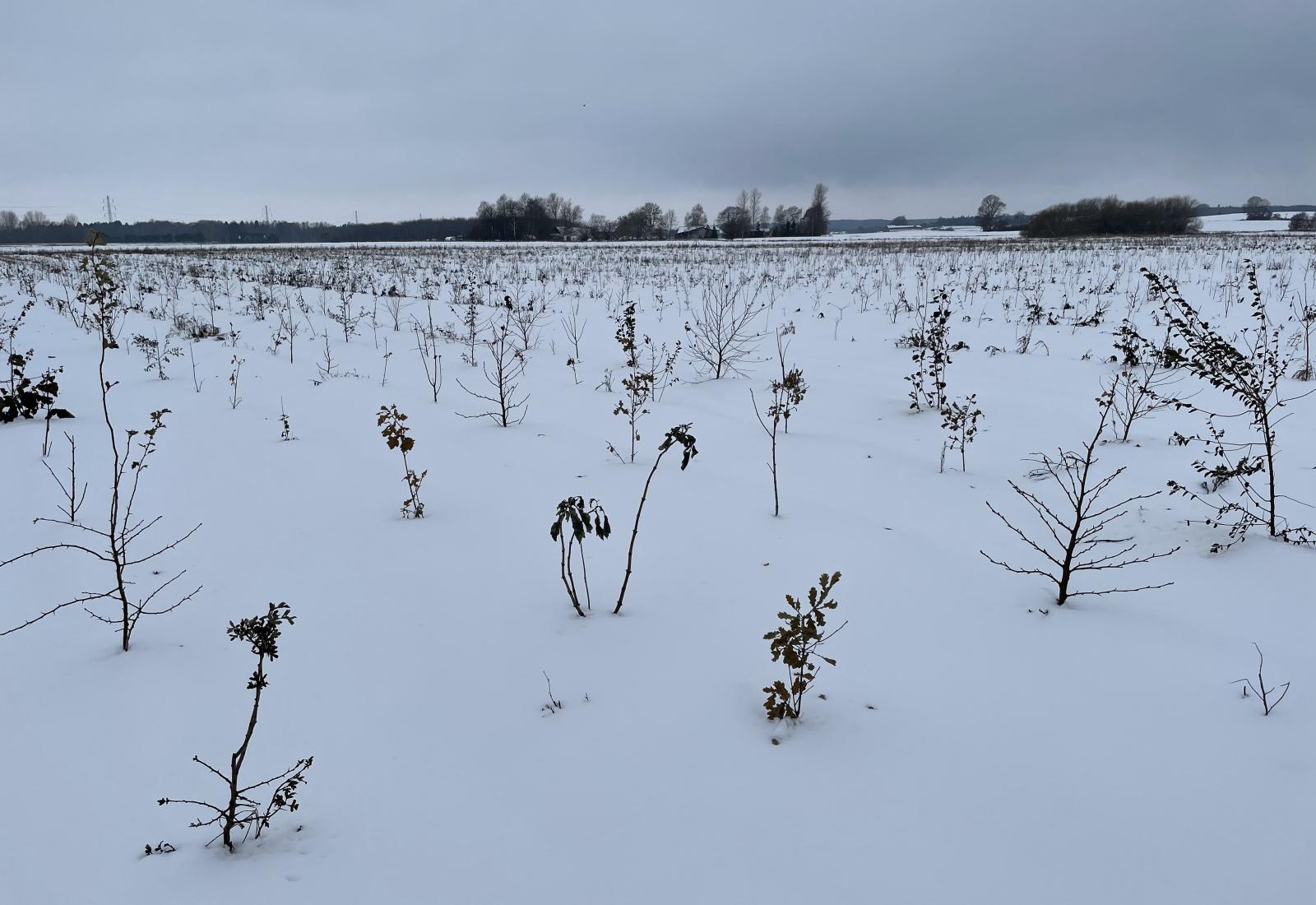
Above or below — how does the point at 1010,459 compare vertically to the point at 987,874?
above

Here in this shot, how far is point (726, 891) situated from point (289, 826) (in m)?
1.16

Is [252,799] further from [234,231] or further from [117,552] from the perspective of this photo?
[234,231]

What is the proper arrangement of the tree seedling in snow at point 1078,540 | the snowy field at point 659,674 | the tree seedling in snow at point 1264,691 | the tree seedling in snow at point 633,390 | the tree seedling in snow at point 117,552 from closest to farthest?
the snowy field at point 659,674 → the tree seedling in snow at point 1264,691 → the tree seedling in snow at point 117,552 → the tree seedling in snow at point 1078,540 → the tree seedling in snow at point 633,390

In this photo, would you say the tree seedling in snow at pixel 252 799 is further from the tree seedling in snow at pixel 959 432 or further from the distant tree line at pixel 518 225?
the distant tree line at pixel 518 225

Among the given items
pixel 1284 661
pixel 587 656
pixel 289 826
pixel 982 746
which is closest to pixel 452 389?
pixel 587 656

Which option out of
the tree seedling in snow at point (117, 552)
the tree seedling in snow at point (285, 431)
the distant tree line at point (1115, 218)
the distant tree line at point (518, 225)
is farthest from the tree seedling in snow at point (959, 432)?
the distant tree line at point (518, 225)

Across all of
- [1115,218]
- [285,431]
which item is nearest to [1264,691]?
[285,431]

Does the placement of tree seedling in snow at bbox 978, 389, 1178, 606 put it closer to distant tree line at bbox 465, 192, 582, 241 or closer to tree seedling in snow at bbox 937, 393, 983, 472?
tree seedling in snow at bbox 937, 393, 983, 472

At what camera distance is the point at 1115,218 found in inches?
1750

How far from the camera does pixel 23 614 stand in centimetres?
277

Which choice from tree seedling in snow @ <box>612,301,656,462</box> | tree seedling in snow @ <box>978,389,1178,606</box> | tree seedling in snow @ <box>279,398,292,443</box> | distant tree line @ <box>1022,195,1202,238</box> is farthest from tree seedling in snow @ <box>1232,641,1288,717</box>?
distant tree line @ <box>1022,195,1202,238</box>

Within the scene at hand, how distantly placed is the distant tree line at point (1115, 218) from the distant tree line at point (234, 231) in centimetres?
5311

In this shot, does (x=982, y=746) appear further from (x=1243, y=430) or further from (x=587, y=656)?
(x=1243, y=430)

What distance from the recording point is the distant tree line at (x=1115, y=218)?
43094 millimetres
